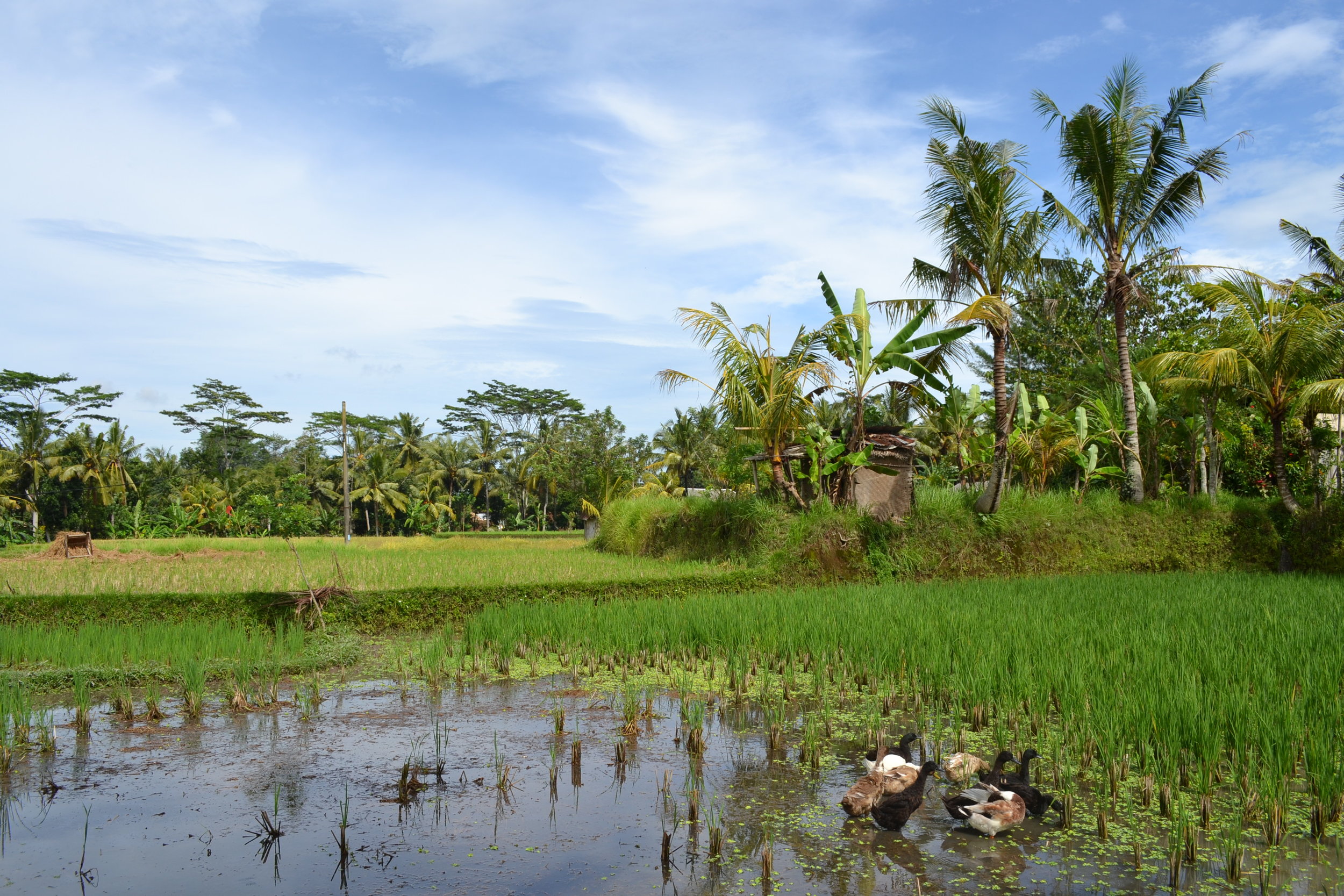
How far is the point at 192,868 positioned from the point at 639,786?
209 centimetres

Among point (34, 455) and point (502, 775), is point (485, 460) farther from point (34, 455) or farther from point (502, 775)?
point (502, 775)

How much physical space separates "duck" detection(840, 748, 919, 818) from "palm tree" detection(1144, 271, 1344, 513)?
11885 millimetres

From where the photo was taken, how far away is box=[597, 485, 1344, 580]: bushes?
13.6 meters

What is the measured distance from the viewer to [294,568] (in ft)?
50.8

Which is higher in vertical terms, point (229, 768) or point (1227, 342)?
point (1227, 342)

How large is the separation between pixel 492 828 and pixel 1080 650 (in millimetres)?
4828

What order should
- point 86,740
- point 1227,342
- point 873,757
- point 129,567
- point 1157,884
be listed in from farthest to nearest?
point 129,567 → point 1227,342 → point 86,740 → point 873,757 → point 1157,884

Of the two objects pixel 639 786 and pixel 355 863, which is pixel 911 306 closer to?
pixel 639 786

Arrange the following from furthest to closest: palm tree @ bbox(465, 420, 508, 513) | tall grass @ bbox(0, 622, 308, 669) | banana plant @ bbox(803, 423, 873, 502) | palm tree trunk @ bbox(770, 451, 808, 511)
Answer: palm tree @ bbox(465, 420, 508, 513) → palm tree trunk @ bbox(770, 451, 808, 511) → banana plant @ bbox(803, 423, 873, 502) → tall grass @ bbox(0, 622, 308, 669)

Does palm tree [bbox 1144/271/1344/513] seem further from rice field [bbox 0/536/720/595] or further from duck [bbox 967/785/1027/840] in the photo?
duck [bbox 967/785/1027/840]

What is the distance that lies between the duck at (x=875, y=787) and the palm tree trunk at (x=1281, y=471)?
13150mm

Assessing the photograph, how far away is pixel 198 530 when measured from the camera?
33750 mm

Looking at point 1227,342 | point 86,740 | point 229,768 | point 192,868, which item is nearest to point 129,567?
point 86,740

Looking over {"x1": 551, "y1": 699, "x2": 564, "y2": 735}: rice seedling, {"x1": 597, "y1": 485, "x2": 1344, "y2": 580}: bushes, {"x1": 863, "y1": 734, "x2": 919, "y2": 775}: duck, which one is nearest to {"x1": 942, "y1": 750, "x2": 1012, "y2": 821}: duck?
{"x1": 863, "y1": 734, "x2": 919, "y2": 775}: duck
